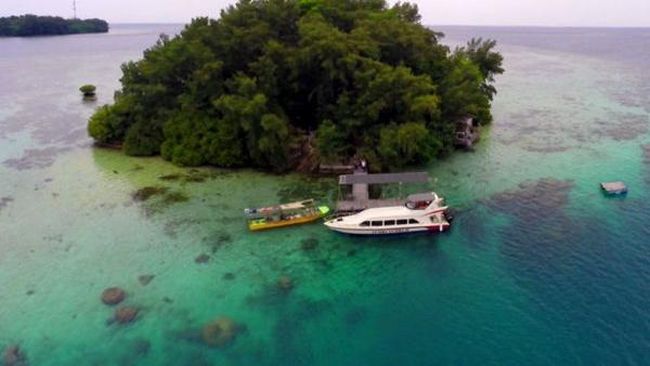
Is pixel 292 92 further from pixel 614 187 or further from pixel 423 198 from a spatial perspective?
pixel 614 187

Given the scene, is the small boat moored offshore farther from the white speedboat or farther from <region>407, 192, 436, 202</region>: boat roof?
<region>407, 192, 436, 202</region>: boat roof

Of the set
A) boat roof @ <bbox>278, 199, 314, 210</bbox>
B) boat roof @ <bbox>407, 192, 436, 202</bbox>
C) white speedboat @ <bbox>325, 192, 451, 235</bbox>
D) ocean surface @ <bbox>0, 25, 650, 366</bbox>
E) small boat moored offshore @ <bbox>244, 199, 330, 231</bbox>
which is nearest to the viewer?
ocean surface @ <bbox>0, 25, 650, 366</bbox>

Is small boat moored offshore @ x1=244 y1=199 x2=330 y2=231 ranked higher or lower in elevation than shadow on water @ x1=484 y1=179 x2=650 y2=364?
higher

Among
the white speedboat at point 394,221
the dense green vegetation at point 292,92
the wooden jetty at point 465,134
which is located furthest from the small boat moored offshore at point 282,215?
the wooden jetty at point 465,134

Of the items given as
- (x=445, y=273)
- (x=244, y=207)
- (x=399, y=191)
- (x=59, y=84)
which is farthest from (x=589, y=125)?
(x=59, y=84)

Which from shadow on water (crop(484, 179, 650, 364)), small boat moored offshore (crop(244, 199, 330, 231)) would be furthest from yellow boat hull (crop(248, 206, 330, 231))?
shadow on water (crop(484, 179, 650, 364))

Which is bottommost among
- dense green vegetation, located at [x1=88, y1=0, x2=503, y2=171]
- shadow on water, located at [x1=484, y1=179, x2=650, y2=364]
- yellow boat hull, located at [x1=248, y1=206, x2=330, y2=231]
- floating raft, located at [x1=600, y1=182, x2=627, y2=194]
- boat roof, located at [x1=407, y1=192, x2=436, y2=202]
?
shadow on water, located at [x1=484, y1=179, x2=650, y2=364]

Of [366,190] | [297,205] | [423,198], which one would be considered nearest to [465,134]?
[366,190]

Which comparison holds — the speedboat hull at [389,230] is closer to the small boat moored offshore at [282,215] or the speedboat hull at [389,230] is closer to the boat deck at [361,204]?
the small boat moored offshore at [282,215]
